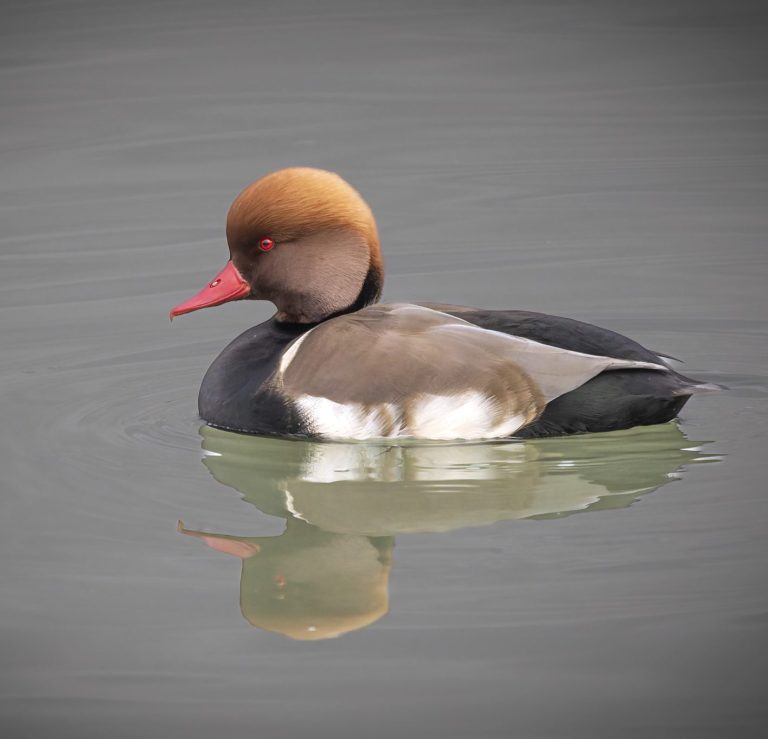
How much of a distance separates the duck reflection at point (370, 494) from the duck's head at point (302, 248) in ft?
1.91

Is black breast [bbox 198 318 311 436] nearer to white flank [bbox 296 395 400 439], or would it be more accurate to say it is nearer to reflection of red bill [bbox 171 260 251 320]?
white flank [bbox 296 395 400 439]

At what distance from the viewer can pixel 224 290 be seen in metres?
6.38

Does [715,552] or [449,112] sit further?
[449,112]

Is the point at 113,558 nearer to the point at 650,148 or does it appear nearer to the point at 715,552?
the point at 715,552

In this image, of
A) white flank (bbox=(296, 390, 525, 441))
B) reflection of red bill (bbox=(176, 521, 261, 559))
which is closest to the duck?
white flank (bbox=(296, 390, 525, 441))

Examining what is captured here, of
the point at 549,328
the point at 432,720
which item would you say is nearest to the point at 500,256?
the point at 549,328

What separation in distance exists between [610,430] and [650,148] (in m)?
5.23

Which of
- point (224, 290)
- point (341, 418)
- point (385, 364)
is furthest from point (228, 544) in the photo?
point (224, 290)

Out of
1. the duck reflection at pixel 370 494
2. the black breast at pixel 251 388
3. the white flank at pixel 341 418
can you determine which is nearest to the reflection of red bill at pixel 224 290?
the black breast at pixel 251 388

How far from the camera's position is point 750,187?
9758 millimetres

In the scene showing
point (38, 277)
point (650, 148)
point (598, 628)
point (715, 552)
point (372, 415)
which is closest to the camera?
point (598, 628)

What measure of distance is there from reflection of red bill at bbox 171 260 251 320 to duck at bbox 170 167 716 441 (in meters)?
0.08

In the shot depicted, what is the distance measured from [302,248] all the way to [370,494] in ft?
3.71

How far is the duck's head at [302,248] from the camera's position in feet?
20.1
